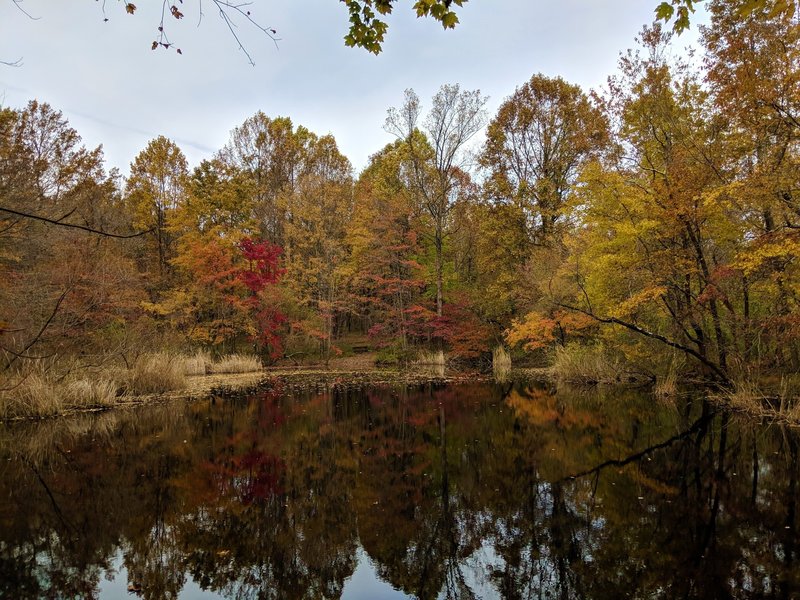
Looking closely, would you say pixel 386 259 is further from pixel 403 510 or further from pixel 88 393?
pixel 403 510

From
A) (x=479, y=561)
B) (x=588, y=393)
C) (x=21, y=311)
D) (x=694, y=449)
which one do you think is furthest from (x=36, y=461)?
(x=588, y=393)

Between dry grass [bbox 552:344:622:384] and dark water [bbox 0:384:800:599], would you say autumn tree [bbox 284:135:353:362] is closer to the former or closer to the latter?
dry grass [bbox 552:344:622:384]

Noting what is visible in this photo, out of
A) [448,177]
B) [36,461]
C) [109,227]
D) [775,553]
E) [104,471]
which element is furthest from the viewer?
[448,177]

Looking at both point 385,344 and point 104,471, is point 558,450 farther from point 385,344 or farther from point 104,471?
point 385,344

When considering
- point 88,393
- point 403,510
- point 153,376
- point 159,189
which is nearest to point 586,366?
point 403,510

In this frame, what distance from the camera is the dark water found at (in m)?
4.11

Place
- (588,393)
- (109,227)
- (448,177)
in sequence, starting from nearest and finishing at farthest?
(588,393), (109,227), (448,177)

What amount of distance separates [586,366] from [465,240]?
47.3 feet

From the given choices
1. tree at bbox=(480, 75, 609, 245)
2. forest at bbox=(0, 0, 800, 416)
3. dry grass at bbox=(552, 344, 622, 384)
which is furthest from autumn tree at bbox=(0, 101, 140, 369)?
tree at bbox=(480, 75, 609, 245)

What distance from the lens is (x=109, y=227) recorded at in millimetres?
23984

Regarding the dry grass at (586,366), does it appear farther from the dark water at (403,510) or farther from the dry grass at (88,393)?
the dry grass at (88,393)

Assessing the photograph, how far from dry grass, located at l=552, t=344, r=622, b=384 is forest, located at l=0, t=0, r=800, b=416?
92 millimetres

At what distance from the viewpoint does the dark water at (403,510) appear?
4113 millimetres

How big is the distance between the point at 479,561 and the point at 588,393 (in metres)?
11.5
